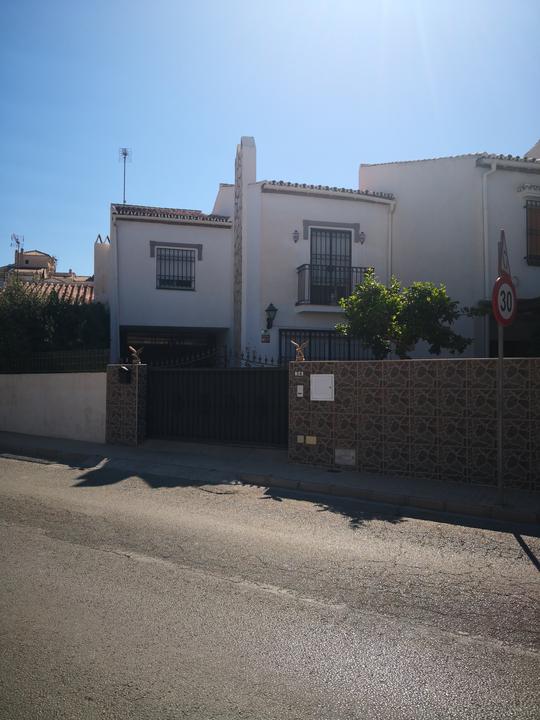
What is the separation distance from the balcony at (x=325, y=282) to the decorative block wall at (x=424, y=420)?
6.14 meters

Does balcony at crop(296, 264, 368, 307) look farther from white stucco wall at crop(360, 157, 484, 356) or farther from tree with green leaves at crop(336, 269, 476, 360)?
tree with green leaves at crop(336, 269, 476, 360)

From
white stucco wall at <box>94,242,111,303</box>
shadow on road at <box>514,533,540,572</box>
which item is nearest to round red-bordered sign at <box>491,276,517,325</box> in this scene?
shadow on road at <box>514,533,540,572</box>

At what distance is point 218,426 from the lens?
12695 mm

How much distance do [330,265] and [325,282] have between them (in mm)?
555

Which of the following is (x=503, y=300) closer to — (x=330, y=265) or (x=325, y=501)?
(x=325, y=501)

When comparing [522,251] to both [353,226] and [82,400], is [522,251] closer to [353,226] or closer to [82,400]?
[353,226]

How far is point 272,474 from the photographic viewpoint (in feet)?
32.9

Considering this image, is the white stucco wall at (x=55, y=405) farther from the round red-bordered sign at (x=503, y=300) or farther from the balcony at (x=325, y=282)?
the round red-bordered sign at (x=503, y=300)

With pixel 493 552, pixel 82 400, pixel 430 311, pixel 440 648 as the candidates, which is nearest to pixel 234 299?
Result: pixel 82 400

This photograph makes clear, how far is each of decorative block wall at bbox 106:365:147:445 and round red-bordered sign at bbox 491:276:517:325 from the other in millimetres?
8114

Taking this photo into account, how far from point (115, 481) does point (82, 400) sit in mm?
5134

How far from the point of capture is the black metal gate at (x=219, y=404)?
1196 cm

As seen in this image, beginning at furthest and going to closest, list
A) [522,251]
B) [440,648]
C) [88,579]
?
[522,251] → [88,579] → [440,648]

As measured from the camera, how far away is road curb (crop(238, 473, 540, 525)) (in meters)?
7.55
